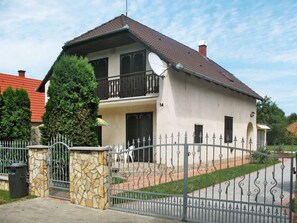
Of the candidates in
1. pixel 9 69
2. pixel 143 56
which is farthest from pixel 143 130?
pixel 9 69

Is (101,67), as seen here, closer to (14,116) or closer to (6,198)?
(14,116)

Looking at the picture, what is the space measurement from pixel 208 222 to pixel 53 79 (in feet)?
20.7

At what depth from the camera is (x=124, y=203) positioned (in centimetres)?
720

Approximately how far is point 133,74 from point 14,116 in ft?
18.0

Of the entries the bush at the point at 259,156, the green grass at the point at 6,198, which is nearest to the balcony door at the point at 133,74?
the bush at the point at 259,156

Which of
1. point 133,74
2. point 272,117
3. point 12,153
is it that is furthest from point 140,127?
point 272,117

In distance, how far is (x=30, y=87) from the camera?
73.4 feet

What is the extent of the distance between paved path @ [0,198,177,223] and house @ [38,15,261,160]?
239 inches

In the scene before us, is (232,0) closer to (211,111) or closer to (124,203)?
(124,203)

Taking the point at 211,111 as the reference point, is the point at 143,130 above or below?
below

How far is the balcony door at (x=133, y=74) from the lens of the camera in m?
13.5

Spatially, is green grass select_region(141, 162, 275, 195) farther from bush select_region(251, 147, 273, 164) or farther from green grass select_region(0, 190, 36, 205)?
green grass select_region(0, 190, 36, 205)

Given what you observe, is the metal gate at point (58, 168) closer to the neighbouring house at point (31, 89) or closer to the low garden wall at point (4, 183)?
the low garden wall at point (4, 183)

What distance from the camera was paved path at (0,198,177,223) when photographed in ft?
20.2
